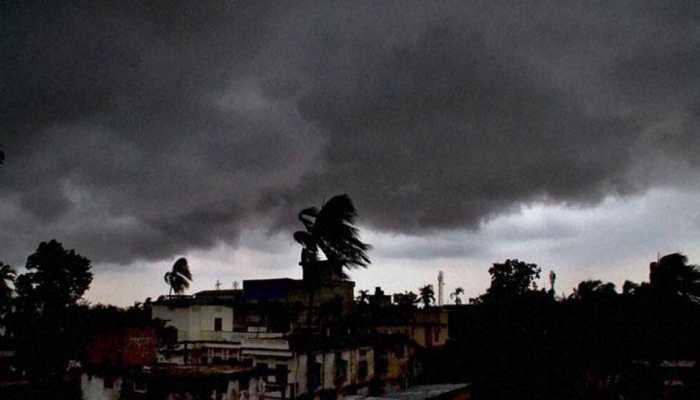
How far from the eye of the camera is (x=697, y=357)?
27.8m

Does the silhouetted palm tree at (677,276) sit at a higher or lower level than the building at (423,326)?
higher

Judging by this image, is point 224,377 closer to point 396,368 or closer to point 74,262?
point 396,368

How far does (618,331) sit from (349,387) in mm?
16299

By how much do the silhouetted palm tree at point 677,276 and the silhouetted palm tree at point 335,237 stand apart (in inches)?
753

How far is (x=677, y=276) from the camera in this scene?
24422 millimetres

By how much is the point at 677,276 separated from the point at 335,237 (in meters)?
19.9

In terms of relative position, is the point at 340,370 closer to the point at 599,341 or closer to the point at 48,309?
the point at 599,341

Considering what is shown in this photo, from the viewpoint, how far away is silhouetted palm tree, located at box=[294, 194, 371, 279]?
40.4 feet

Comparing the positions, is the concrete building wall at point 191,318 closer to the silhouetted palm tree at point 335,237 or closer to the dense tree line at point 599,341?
the dense tree line at point 599,341

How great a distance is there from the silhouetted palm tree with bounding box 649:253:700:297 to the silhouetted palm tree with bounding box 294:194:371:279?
1913 cm

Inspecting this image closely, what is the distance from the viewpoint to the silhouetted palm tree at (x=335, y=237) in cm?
1232

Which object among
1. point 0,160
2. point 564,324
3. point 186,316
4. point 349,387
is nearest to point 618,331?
point 564,324

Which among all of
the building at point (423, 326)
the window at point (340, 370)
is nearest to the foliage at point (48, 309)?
the window at point (340, 370)

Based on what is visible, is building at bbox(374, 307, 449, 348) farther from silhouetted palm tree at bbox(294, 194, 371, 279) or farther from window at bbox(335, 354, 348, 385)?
silhouetted palm tree at bbox(294, 194, 371, 279)
